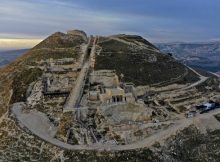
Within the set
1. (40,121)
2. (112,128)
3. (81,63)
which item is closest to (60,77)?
(81,63)

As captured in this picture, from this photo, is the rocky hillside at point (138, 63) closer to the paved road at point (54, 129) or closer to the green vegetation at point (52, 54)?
the green vegetation at point (52, 54)

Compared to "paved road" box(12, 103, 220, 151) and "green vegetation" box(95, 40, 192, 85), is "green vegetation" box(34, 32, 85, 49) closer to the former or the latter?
"green vegetation" box(95, 40, 192, 85)

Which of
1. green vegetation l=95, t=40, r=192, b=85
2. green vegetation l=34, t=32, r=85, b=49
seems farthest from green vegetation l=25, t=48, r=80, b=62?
green vegetation l=95, t=40, r=192, b=85

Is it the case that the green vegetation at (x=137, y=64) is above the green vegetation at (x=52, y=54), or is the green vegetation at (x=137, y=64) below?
below

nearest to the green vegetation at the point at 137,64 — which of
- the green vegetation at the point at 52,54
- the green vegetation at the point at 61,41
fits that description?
the green vegetation at the point at 52,54

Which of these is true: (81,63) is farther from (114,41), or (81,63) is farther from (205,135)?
(205,135)
